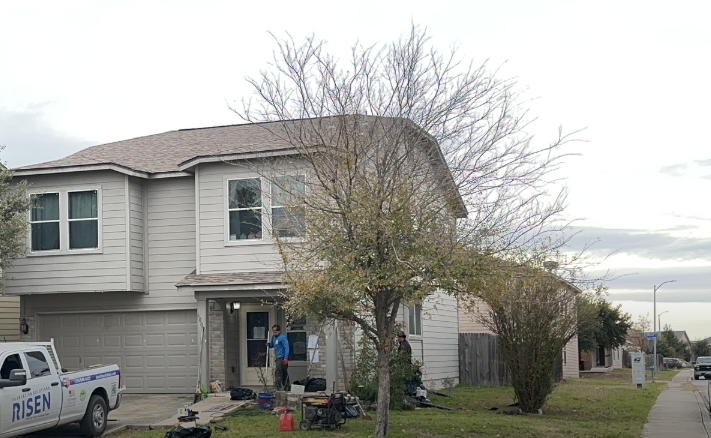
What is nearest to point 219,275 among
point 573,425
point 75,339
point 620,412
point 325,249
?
point 75,339

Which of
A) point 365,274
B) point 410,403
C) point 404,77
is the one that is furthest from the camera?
point 410,403

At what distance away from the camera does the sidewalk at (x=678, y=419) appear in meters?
16.4

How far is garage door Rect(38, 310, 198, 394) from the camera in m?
21.8

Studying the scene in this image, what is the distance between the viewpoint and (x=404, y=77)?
1415 cm

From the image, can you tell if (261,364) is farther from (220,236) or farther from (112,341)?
(112,341)

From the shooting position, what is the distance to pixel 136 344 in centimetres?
2212

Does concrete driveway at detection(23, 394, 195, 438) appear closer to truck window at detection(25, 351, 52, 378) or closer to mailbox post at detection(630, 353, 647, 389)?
truck window at detection(25, 351, 52, 378)

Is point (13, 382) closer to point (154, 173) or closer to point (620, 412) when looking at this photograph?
point (154, 173)

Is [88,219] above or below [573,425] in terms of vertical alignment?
above

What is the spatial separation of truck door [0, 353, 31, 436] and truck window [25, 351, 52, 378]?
215 mm

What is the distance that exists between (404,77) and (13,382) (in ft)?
25.4

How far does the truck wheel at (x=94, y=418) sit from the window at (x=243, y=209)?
568 centimetres

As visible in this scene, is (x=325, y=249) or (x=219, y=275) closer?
(x=325, y=249)

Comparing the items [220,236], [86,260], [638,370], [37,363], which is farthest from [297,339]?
[638,370]
